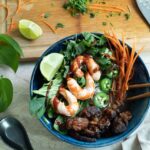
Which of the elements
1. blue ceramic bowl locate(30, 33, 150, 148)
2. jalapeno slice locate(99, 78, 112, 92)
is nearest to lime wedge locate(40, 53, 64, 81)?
blue ceramic bowl locate(30, 33, 150, 148)

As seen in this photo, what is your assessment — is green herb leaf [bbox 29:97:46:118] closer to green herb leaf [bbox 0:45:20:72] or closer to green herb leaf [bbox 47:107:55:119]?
green herb leaf [bbox 47:107:55:119]

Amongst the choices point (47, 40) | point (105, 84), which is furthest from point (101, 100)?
point (47, 40)

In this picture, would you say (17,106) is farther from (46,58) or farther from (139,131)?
(139,131)

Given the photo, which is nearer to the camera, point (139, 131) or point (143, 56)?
point (139, 131)

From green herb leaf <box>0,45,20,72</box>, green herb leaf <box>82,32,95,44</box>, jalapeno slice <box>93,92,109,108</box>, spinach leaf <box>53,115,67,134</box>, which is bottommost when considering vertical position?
spinach leaf <box>53,115,67,134</box>

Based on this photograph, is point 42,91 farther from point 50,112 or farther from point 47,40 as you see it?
point 47,40

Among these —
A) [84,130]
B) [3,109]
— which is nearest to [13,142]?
[3,109]
